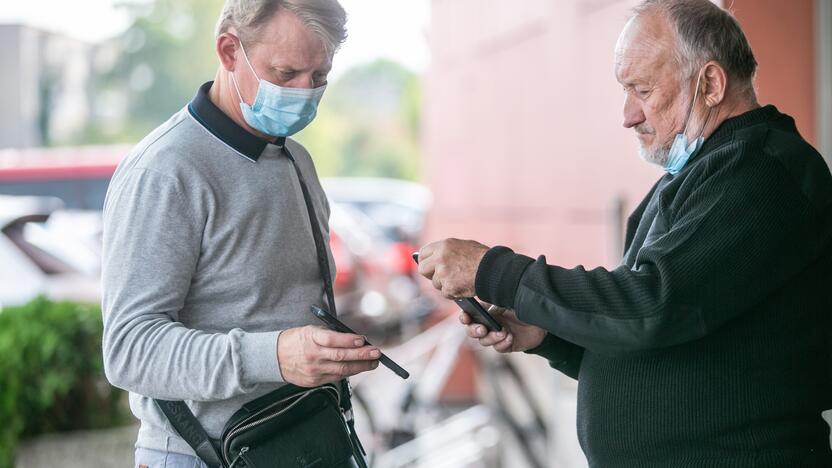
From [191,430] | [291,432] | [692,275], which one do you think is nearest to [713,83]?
[692,275]

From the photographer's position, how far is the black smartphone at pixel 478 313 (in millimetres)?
2262

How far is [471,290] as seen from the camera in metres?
2.00

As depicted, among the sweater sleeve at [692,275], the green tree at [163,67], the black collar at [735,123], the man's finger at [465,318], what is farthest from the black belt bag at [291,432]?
the green tree at [163,67]

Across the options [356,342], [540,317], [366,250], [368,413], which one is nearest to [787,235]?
[540,317]

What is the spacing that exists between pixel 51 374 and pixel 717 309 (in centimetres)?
364

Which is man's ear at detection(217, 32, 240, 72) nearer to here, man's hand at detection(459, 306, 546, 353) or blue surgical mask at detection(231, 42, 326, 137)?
blue surgical mask at detection(231, 42, 326, 137)

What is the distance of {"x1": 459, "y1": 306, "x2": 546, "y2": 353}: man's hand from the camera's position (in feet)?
7.75

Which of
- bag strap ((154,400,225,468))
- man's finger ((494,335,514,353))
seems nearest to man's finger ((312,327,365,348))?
bag strap ((154,400,225,468))

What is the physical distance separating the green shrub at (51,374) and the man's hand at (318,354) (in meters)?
3.03

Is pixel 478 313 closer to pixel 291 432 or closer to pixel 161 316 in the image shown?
pixel 291 432

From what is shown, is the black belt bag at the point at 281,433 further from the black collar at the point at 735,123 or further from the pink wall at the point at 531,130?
the pink wall at the point at 531,130

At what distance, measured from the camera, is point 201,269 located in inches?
79.7

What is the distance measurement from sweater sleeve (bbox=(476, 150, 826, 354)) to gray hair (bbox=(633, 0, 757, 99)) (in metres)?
0.25

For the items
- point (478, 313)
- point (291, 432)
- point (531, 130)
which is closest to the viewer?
point (291, 432)
